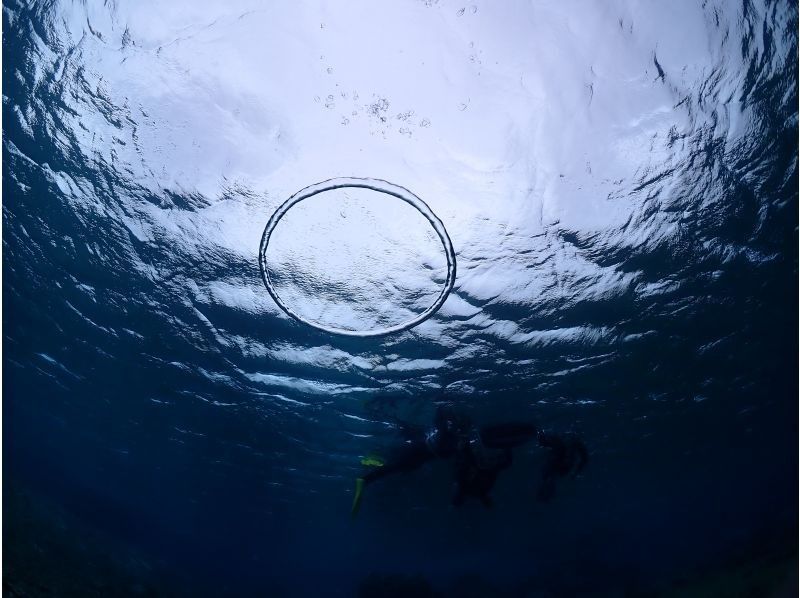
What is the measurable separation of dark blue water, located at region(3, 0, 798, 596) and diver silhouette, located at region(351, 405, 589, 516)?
2939 millimetres

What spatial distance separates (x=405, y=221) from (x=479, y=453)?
4.62m

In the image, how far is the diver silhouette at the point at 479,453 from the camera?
7789 mm

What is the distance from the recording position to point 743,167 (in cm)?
892

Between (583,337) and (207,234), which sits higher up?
(583,337)

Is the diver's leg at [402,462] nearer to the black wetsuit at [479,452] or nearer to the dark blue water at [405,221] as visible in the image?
the black wetsuit at [479,452]

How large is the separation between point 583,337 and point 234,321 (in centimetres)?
1030

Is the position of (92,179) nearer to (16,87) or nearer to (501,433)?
(16,87)

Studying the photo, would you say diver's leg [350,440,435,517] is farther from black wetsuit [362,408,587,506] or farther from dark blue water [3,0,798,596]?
dark blue water [3,0,798,596]

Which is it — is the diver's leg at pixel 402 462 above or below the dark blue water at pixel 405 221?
below

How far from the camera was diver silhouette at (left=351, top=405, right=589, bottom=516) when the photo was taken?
25.6ft

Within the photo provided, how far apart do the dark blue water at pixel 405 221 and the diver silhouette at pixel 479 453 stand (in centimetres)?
294

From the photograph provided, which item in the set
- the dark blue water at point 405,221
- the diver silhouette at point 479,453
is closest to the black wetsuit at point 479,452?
the diver silhouette at point 479,453

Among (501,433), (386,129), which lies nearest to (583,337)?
(501,433)

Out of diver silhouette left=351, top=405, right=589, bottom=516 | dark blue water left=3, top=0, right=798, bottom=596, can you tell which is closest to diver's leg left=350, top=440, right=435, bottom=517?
diver silhouette left=351, top=405, right=589, bottom=516
